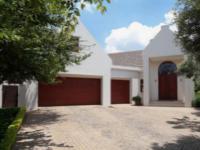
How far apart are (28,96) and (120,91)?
10.0 m

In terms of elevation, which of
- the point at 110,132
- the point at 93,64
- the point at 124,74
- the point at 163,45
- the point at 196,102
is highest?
the point at 163,45

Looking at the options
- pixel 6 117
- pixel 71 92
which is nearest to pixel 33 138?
pixel 6 117

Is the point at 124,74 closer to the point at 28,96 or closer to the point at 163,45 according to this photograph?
the point at 163,45

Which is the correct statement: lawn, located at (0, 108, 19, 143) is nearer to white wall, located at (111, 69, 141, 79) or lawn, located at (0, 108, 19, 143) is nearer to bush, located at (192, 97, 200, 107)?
white wall, located at (111, 69, 141, 79)

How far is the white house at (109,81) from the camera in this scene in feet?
65.5

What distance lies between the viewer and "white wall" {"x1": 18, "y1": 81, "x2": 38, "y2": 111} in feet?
58.2

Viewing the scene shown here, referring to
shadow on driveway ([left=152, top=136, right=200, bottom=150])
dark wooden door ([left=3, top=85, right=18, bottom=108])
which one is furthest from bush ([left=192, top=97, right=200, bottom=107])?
dark wooden door ([left=3, top=85, right=18, bottom=108])

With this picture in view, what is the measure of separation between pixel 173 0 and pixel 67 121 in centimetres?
804

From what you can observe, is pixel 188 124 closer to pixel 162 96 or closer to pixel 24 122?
pixel 24 122

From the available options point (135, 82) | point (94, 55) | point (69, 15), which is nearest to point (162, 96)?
point (135, 82)

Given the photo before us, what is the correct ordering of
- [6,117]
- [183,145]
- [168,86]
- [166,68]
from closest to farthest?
[183,145] < [6,117] < [168,86] < [166,68]

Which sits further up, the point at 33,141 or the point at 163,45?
the point at 163,45

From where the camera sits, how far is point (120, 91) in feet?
82.0

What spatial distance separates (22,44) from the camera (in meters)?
8.42
